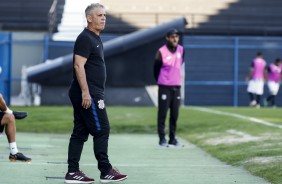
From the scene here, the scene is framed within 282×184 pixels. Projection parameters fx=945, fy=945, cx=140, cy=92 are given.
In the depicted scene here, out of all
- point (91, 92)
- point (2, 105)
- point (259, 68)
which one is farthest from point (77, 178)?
point (259, 68)

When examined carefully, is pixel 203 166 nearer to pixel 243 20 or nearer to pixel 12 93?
pixel 12 93

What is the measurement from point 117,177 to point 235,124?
32.0 ft

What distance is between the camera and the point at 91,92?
907 cm

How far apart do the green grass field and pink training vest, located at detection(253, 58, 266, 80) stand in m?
7.74

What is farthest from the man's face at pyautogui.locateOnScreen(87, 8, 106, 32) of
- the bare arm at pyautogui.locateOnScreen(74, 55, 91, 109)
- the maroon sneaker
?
the maroon sneaker

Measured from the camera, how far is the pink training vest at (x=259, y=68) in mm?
31703

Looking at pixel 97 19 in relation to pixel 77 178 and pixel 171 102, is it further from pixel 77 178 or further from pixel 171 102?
pixel 171 102

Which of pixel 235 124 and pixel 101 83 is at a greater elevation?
pixel 101 83

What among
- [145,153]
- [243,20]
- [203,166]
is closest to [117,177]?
[203,166]

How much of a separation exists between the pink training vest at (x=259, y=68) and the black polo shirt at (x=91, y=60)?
75.1 ft

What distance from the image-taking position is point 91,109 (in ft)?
29.8

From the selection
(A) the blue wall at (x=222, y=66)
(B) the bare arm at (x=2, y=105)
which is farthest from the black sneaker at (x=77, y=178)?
(A) the blue wall at (x=222, y=66)

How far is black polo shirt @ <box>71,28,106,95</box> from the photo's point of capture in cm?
904

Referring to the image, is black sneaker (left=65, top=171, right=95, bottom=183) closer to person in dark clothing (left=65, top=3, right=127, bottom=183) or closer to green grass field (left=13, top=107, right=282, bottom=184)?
person in dark clothing (left=65, top=3, right=127, bottom=183)
